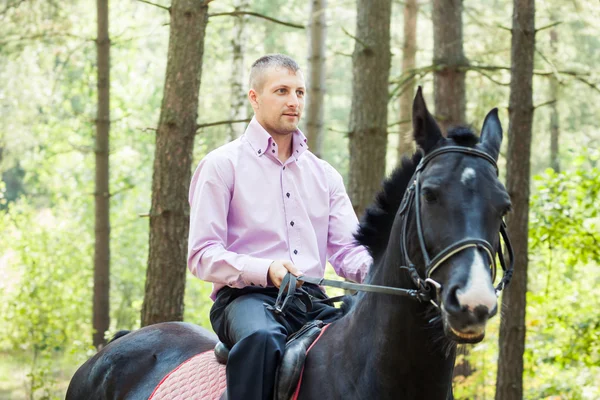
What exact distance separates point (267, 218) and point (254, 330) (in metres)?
0.72

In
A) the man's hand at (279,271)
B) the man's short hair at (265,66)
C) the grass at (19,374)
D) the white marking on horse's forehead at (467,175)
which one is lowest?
the grass at (19,374)

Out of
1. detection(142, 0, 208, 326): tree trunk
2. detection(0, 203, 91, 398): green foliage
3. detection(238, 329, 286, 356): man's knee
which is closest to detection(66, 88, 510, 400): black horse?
detection(238, 329, 286, 356): man's knee

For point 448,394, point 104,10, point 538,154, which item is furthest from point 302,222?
point 538,154

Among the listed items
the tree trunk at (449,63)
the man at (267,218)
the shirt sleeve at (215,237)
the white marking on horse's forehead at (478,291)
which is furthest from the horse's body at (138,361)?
the tree trunk at (449,63)

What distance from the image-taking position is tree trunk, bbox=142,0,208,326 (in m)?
7.07

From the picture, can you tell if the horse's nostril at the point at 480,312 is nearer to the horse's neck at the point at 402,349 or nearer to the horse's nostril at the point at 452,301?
the horse's nostril at the point at 452,301

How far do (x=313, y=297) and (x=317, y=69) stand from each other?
969cm

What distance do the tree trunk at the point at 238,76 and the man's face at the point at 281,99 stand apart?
8.16 meters

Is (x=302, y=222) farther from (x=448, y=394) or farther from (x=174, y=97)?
(x=174, y=97)

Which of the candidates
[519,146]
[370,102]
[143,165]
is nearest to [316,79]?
[370,102]

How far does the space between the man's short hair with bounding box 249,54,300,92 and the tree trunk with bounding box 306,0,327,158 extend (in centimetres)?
875

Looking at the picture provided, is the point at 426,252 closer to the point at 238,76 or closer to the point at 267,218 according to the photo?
the point at 267,218

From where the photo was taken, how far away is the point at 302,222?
3.91 metres

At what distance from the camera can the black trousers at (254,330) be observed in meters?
3.21
